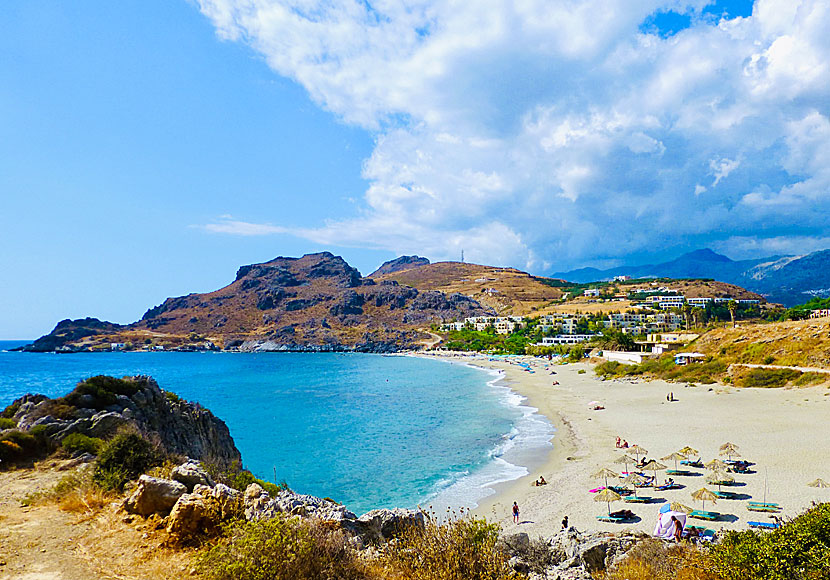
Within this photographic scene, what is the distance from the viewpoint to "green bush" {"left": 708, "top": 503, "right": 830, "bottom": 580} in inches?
209

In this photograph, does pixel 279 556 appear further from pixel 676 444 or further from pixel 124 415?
pixel 676 444

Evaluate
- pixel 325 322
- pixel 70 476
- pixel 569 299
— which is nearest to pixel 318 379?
pixel 70 476

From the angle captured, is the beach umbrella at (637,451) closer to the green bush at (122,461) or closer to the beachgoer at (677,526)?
the beachgoer at (677,526)

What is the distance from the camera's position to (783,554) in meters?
5.54

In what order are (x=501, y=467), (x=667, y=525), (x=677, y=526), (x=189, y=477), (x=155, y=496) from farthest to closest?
1. (x=501, y=467)
2. (x=667, y=525)
3. (x=677, y=526)
4. (x=189, y=477)
5. (x=155, y=496)

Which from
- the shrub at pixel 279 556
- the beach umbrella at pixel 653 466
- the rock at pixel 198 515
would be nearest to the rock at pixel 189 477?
the rock at pixel 198 515

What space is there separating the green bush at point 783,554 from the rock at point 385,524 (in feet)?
15.5

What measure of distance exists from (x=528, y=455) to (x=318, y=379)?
2332 inches

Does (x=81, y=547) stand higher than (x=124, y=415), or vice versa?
(x=124, y=415)

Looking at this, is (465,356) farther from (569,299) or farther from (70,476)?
(70,476)

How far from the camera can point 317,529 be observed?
6164 mm

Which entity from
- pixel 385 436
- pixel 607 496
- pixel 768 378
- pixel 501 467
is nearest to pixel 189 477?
pixel 607 496

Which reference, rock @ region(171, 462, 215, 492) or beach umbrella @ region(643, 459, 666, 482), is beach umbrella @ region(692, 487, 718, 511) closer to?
beach umbrella @ region(643, 459, 666, 482)

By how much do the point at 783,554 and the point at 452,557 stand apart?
407 centimetres
